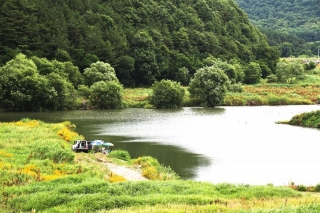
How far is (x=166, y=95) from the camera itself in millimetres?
91875

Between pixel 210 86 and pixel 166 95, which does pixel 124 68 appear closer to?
pixel 166 95

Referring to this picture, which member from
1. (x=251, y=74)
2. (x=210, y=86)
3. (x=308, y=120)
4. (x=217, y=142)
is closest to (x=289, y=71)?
(x=251, y=74)

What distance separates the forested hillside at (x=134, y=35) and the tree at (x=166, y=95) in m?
29.4

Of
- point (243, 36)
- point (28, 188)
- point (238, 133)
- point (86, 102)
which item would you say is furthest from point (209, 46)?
point (28, 188)

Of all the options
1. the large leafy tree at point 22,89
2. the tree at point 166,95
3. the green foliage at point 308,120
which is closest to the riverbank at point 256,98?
the tree at point 166,95

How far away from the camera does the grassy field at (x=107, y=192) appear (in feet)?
55.8

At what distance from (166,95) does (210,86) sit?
1067 cm

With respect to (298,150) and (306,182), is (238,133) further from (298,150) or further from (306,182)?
(306,182)

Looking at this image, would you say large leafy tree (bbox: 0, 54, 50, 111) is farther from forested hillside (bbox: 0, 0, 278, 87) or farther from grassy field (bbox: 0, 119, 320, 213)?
grassy field (bbox: 0, 119, 320, 213)

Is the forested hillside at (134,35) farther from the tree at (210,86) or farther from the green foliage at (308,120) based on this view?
the green foliage at (308,120)

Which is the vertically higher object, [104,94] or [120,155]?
[104,94]

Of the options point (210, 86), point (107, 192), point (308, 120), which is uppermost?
point (210, 86)

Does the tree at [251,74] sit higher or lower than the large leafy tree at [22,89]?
higher

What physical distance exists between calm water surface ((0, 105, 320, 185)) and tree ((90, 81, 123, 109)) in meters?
10.8
